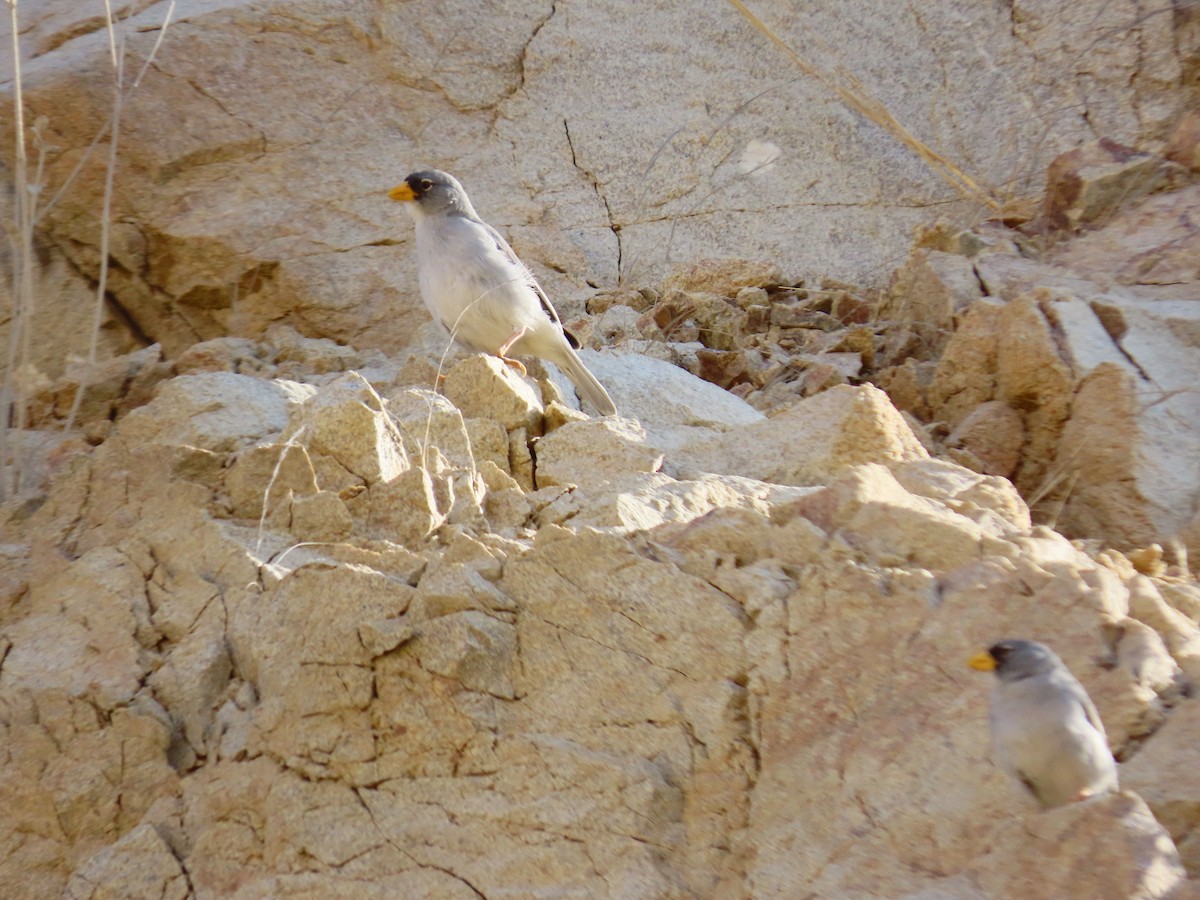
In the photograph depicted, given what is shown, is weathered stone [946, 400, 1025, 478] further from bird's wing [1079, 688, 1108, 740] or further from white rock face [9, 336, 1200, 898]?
bird's wing [1079, 688, 1108, 740]

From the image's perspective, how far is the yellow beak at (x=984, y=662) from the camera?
3.22 m

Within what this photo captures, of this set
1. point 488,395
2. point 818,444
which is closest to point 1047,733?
Result: point 818,444

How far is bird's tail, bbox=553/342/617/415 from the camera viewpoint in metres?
5.91

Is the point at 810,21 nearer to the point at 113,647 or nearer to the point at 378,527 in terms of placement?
the point at 378,527

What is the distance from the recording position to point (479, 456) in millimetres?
5047

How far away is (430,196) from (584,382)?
4.27 ft

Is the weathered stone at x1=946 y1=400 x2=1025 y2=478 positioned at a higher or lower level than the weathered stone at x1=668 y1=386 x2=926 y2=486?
lower

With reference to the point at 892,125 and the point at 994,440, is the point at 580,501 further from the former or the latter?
the point at 892,125

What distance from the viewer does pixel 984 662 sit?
3240 mm

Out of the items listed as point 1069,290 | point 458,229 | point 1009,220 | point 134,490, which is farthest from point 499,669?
point 1009,220

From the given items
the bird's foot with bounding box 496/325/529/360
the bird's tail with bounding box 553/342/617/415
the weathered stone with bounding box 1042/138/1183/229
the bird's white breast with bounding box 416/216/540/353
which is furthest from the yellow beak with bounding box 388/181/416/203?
the weathered stone with bounding box 1042/138/1183/229

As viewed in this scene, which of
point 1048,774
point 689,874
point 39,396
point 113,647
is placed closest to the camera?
point 1048,774

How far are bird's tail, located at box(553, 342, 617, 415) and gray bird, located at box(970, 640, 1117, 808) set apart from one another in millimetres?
2938

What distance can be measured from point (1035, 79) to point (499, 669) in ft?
21.0
